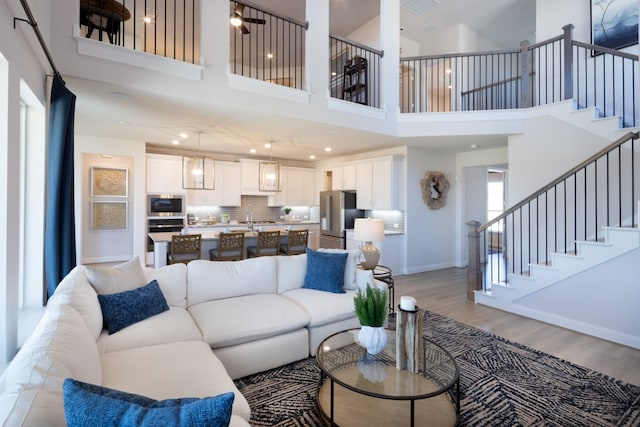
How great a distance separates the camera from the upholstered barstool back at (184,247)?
4.42 metres

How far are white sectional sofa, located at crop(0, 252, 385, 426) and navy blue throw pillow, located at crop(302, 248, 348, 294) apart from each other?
79 mm

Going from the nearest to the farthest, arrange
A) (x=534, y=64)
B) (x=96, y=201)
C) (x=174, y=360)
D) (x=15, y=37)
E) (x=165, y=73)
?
(x=174, y=360), (x=15, y=37), (x=165, y=73), (x=534, y=64), (x=96, y=201)

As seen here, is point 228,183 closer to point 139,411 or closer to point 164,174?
point 164,174

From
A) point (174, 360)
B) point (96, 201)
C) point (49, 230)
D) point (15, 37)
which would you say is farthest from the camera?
point (96, 201)

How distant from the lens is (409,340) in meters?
2.02

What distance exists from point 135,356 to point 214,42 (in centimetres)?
347

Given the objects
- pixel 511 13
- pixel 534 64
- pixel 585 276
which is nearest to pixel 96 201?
pixel 585 276

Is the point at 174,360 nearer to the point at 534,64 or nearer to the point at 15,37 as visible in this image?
the point at 15,37

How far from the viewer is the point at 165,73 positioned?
3436mm

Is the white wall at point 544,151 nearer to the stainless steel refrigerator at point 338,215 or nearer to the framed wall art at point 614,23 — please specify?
the framed wall art at point 614,23

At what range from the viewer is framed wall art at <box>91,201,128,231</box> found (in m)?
6.28

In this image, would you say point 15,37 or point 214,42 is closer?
point 15,37

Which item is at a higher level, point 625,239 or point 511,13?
point 511,13

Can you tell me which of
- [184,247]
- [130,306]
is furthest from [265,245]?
[130,306]
